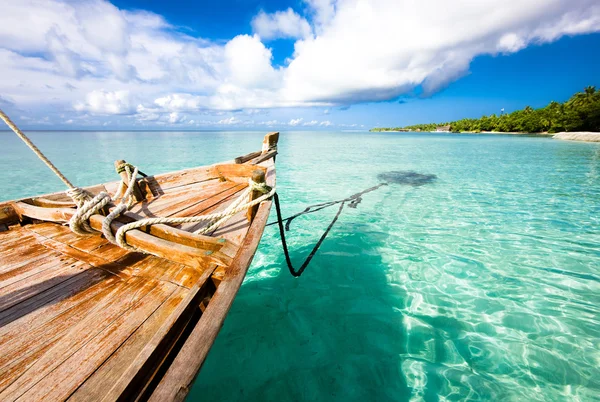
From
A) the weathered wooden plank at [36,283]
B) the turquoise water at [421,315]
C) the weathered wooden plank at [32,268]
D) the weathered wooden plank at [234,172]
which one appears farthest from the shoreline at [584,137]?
the weathered wooden plank at [32,268]

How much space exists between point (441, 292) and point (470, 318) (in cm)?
64

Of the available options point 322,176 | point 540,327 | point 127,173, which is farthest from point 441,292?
point 322,176

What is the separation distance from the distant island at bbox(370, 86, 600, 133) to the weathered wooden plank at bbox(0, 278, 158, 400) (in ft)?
267

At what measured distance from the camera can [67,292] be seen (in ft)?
6.59

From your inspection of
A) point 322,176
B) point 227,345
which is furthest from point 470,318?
point 322,176

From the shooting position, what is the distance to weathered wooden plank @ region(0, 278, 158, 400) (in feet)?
4.47

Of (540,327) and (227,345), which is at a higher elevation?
(540,327)

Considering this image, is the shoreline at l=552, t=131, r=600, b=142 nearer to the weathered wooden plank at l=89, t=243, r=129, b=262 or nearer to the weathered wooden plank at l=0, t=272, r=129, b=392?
the weathered wooden plank at l=89, t=243, r=129, b=262

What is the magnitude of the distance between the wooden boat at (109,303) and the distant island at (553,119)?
8103cm

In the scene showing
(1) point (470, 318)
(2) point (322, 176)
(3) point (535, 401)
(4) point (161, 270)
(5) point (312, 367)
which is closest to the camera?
(4) point (161, 270)

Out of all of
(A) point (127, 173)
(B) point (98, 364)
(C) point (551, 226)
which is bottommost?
(C) point (551, 226)

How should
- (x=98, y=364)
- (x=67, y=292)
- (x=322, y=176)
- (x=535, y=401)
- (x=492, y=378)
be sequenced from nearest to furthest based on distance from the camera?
1. (x=98, y=364)
2. (x=67, y=292)
3. (x=535, y=401)
4. (x=492, y=378)
5. (x=322, y=176)

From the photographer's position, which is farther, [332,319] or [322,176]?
[322,176]

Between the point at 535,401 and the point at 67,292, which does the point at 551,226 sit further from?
the point at 67,292
